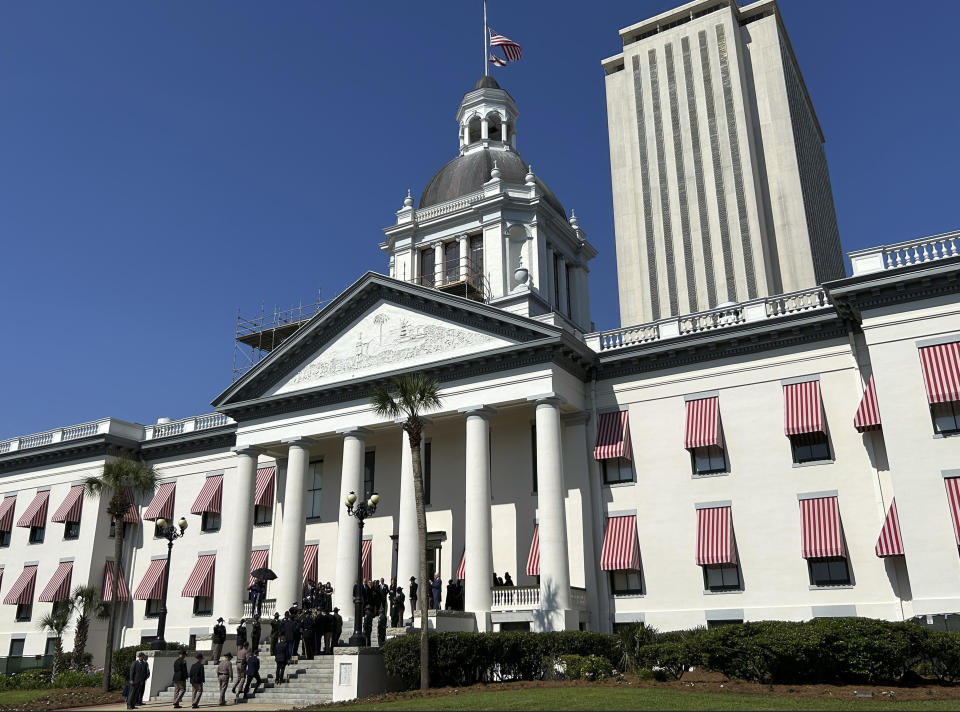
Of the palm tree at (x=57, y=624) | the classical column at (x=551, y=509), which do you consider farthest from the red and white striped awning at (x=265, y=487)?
the classical column at (x=551, y=509)

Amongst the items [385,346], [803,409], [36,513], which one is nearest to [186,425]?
[36,513]

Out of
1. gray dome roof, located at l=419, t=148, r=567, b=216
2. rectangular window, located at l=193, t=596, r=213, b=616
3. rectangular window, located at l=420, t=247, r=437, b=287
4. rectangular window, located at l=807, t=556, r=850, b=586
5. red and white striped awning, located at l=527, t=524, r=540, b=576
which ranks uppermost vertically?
gray dome roof, located at l=419, t=148, r=567, b=216

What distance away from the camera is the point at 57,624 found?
39.3 m

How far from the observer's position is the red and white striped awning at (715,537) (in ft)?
97.5

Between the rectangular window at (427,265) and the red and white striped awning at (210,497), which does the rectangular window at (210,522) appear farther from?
the rectangular window at (427,265)

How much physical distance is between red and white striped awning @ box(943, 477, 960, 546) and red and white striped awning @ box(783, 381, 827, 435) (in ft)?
15.6

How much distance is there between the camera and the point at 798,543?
95.7ft

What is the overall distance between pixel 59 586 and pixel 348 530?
18675 millimetres

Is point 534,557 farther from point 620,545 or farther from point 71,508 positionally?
point 71,508

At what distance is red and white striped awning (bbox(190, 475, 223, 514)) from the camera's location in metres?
42.0

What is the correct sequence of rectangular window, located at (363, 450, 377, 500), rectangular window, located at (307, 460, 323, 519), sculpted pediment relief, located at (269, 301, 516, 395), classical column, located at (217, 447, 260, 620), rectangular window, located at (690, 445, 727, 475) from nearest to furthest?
rectangular window, located at (690, 445, 727, 475) < sculpted pediment relief, located at (269, 301, 516, 395) < classical column, located at (217, 447, 260, 620) < rectangular window, located at (363, 450, 377, 500) < rectangular window, located at (307, 460, 323, 519)

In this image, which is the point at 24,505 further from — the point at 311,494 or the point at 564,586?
the point at 564,586

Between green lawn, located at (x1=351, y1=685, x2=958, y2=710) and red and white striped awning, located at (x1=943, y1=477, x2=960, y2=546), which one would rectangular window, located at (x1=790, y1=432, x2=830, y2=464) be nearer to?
red and white striped awning, located at (x1=943, y1=477, x2=960, y2=546)

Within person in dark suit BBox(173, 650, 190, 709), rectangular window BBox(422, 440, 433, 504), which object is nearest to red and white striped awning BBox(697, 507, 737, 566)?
rectangular window BBox(422, 440, 433, 504)
